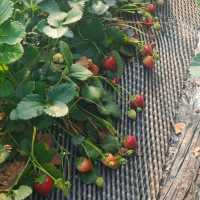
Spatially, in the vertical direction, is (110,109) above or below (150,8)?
below

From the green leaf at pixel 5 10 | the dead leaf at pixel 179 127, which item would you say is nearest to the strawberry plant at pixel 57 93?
the green leaf at pixel 5 10

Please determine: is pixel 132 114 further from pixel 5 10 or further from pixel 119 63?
pixel 5 10

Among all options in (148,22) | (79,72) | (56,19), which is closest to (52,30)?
(56,19)

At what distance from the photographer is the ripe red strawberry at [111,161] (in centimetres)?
173

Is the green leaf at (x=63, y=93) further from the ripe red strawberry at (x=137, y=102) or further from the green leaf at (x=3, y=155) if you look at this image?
the ripe red strawberry at (x=137, y=102)

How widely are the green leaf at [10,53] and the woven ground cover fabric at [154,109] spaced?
0.34m

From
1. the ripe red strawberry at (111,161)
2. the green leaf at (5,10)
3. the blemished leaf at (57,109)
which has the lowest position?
the ripe red strawberry at (111,161)

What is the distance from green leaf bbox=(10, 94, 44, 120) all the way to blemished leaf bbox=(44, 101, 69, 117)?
0.02m

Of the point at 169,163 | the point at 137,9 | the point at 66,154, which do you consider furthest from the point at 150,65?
the point at 66,154

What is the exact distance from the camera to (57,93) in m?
1.65

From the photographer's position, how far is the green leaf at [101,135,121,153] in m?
1.77

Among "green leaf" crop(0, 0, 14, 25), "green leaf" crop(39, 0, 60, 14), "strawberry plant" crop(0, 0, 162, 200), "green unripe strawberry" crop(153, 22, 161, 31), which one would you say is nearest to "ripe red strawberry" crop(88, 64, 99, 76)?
"strawberry plant" crop(0, 0, 162, 200)

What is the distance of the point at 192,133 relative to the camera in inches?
77.6

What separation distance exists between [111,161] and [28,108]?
36 centimetres
